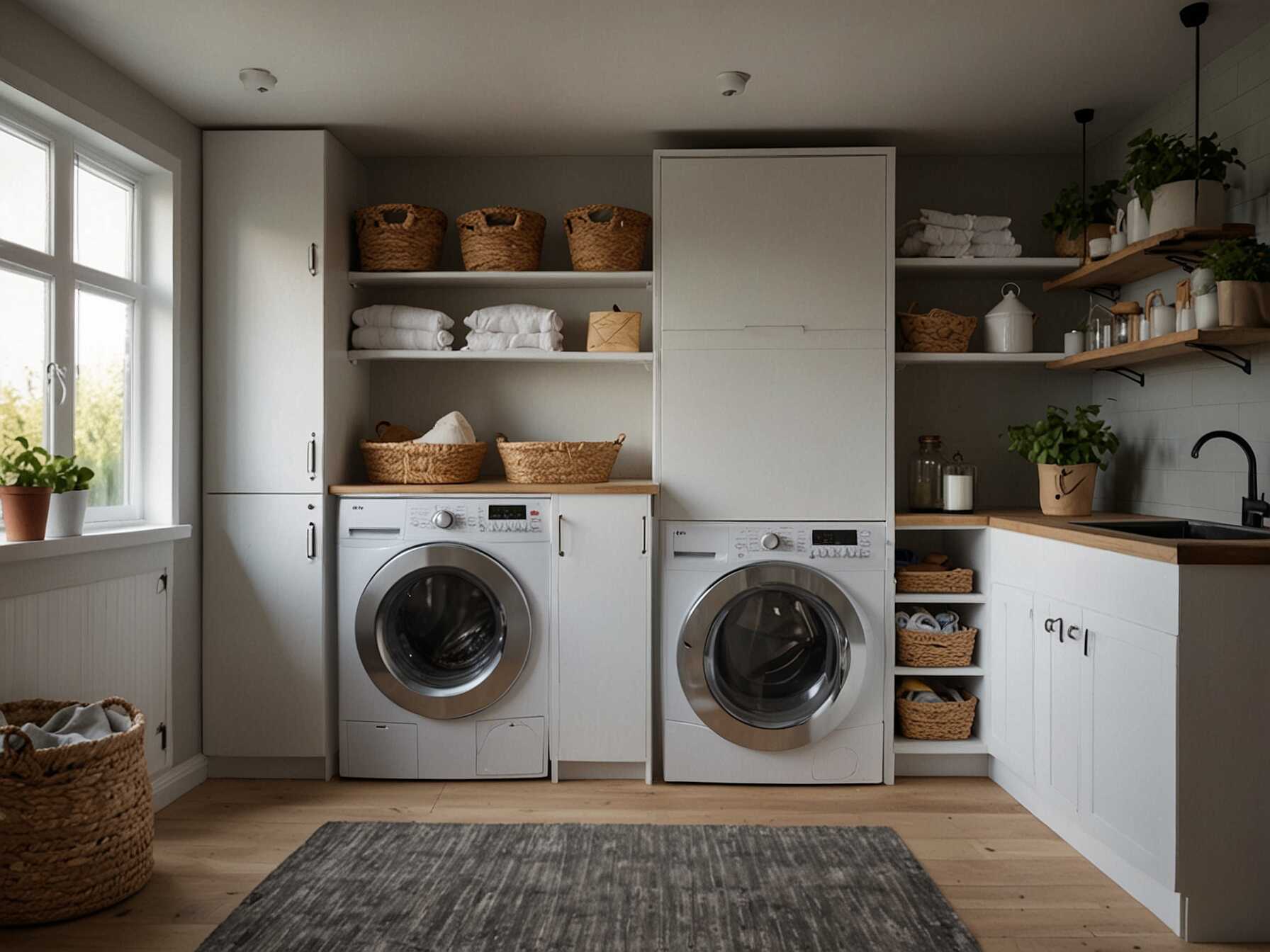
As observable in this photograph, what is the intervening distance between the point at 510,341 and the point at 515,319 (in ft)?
0.27

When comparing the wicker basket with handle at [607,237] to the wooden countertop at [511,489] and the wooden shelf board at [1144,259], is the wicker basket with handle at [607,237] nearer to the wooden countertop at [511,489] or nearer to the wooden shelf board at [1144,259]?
the wooden countertop at [511,489]

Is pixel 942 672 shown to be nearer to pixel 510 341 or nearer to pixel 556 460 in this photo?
pixel 556 460

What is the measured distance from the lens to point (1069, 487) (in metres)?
3.18

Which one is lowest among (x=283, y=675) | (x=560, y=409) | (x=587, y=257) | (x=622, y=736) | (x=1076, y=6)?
(x=622, y=736)

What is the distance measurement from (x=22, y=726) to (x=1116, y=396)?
141 inches

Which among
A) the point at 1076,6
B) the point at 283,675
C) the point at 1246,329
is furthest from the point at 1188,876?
the point at 283,675

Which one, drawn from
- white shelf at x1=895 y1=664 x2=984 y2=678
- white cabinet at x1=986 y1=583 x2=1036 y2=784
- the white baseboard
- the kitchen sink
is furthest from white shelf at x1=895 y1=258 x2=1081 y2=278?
the white baseboard

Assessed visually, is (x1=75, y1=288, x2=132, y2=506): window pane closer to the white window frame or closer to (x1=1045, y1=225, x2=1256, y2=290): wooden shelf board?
the white window frame

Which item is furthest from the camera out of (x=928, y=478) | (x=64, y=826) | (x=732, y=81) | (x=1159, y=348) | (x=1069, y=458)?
(x=928, y=478)

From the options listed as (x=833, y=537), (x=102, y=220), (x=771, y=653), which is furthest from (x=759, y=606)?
(x=102, y=220)

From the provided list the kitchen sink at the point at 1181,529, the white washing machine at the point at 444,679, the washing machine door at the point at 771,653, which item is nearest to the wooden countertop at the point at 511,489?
the white washing machine at the point at 444,679

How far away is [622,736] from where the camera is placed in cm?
329

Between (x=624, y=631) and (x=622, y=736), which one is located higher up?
(x=624, y=631)

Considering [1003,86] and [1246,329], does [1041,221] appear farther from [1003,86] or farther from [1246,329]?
[1246,329]
